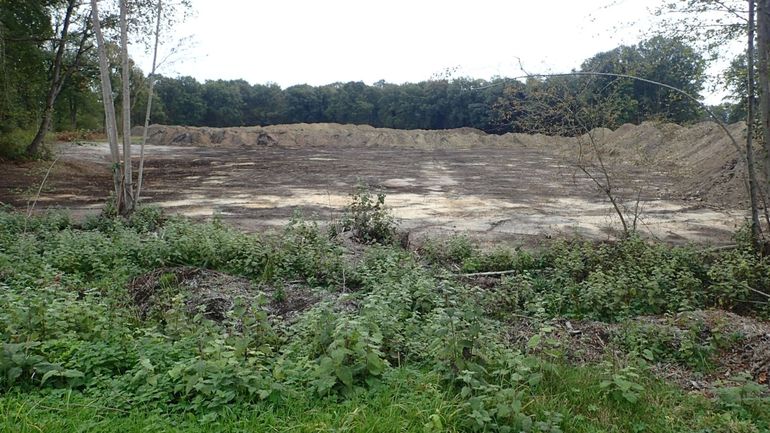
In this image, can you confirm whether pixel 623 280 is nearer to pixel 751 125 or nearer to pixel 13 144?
pixel 751 125

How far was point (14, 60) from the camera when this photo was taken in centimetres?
2197

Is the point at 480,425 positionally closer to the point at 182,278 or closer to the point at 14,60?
the point at 182,278

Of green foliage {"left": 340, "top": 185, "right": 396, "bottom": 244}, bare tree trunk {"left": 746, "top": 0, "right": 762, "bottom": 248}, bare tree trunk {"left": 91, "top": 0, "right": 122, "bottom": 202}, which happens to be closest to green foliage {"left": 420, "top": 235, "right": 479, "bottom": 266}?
green foliage {"left": 340, "top": 185, "right": 396, "bottom": 244}

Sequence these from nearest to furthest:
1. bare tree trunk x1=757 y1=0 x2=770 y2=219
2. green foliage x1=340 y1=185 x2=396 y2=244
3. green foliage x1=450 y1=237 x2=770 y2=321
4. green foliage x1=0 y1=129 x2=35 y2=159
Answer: bare tree trunk x1=757 y1=0 x2=770 y2=219 → green foliage x1=450 y1=237 x2=770 y2=321 → green foliage x1=340 y1=185 x2=396 y2=244 → green foliage x1=0 y1=129 x2=35 y2=159

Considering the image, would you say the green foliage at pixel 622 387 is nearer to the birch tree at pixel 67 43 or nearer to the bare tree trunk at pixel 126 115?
the bare tree trunk at pixel 126 115

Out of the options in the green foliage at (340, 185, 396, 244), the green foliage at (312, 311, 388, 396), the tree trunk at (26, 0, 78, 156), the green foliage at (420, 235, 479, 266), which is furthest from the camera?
the tree trunk at (26, 0, 78, 156)

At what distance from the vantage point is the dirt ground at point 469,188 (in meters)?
11.7

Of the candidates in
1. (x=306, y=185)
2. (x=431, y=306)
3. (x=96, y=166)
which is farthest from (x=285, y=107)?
(x=431, y=306)

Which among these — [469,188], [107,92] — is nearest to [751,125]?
[107,92]

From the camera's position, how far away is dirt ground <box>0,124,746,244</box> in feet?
38.3

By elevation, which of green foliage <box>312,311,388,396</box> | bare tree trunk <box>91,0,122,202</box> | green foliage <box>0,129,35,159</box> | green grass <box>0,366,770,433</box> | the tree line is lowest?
green grass <box>0,366,770,433</box>

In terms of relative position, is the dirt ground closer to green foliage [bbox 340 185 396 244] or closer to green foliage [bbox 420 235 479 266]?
green foliage [bbox 340 185 396 244]

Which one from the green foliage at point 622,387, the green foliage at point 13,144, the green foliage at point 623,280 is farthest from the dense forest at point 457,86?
the green foliage at point 622,387

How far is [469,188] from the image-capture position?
19562 millimetres
